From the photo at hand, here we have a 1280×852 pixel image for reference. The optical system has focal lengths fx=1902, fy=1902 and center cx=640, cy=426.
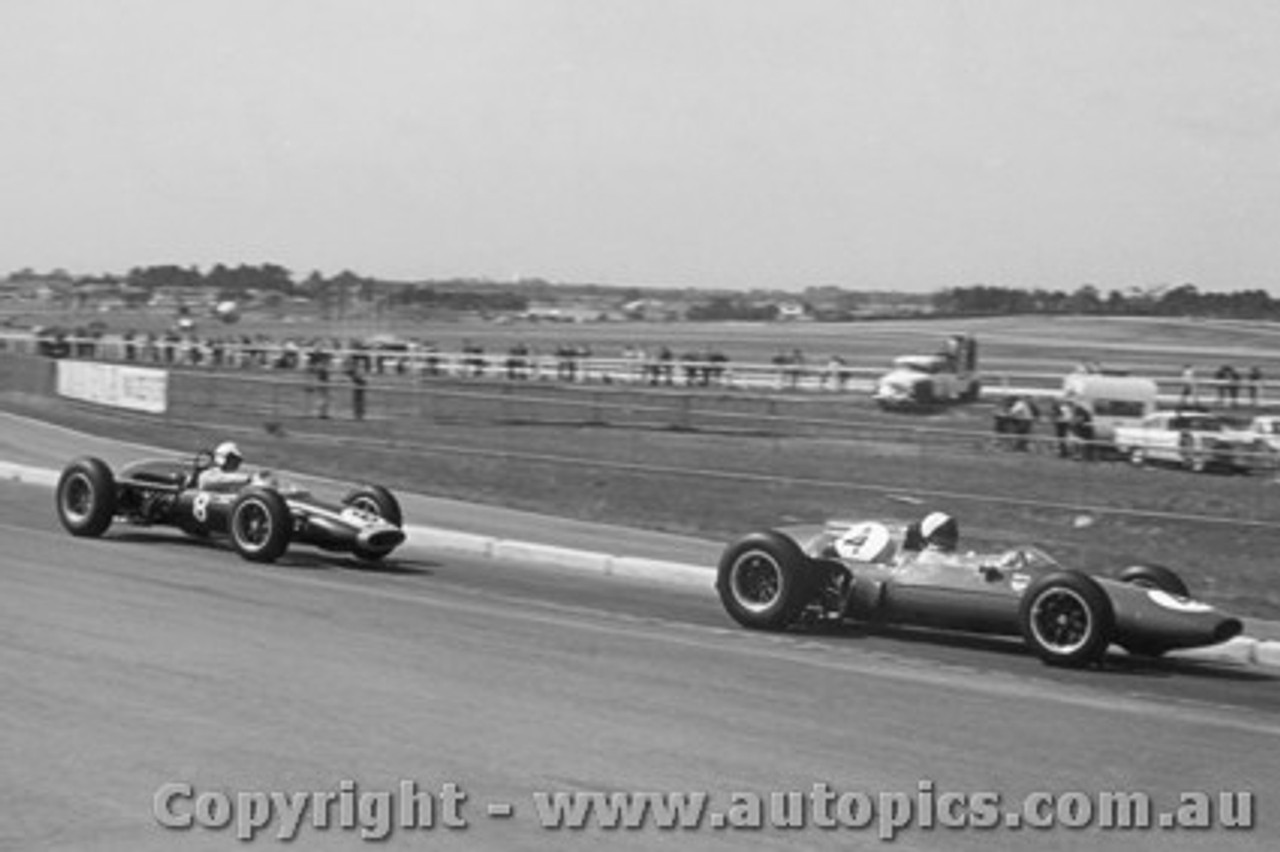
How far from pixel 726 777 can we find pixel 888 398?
33012 mm

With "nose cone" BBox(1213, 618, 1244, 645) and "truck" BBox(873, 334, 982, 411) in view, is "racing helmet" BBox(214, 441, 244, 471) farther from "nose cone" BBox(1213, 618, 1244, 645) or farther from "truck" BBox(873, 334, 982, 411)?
"truck" BBox(873, 334, 982, 411)

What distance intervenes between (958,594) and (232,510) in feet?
23.3

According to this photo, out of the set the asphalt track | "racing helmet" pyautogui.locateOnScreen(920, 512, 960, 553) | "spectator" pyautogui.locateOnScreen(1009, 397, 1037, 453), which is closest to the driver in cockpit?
the asphalt track

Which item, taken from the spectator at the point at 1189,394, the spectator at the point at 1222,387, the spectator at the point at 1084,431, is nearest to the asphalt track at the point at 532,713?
the spectator at the point at 1084,431

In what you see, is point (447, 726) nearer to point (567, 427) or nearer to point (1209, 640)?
point (1209, 640)

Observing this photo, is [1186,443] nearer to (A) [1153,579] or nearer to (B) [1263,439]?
(B) [1263,439]

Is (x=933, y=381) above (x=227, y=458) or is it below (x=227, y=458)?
above

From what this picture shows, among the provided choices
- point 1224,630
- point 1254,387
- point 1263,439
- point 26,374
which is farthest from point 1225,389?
point 1224,630

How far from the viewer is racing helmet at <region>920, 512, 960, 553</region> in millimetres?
14070

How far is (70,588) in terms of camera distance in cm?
1475

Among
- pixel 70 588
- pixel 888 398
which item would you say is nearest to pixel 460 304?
pixel 888 398

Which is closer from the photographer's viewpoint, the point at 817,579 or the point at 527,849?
the point at 527,849

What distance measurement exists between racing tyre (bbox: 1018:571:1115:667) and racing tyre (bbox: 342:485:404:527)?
668 cm

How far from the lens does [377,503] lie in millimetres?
17625
